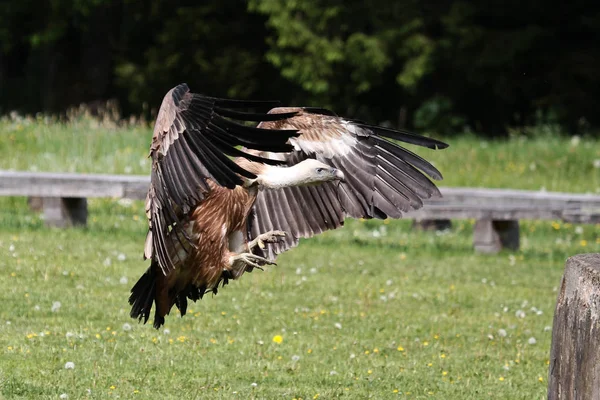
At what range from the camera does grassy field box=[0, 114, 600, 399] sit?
6.45 m

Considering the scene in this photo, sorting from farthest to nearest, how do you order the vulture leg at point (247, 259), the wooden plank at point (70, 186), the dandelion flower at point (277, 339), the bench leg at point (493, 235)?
the bench leg at point (493, 235) → the wooden plank at point (70, 186) → the dandelion flower at point (277, 339) → the vulture leg at point (247, 259)

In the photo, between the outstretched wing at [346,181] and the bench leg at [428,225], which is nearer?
the outstretched wing at [346,181]

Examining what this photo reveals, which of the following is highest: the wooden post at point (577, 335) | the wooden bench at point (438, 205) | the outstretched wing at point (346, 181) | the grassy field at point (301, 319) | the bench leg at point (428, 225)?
the outstretched wing at point (346, 181)

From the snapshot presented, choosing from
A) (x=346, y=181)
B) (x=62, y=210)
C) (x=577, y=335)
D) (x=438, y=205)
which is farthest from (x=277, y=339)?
(x=62, y=210)

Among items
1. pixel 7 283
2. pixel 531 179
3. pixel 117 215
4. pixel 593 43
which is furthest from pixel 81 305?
pixel 593 43

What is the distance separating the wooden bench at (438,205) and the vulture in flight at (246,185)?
5274 millimetres

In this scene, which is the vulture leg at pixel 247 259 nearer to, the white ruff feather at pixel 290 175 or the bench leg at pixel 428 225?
the white ruff feather at pixel 290 175

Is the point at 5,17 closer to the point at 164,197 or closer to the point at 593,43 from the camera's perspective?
the point at 593,43

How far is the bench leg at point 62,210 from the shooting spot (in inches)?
454

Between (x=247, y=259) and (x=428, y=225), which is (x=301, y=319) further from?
(x=428, y=225)

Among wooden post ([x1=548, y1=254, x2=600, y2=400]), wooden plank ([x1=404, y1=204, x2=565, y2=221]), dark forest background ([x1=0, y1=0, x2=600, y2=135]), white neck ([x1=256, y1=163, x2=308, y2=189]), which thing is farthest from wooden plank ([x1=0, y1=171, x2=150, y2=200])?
dark forest background ([x1=0, y1=0, x2=600, y2=135])

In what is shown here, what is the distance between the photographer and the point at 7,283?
8617 millimetres

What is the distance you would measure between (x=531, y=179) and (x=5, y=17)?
19.0 metres

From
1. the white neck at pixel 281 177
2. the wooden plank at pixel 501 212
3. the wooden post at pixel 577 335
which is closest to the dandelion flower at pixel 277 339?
the white neck at pixel 281 177
